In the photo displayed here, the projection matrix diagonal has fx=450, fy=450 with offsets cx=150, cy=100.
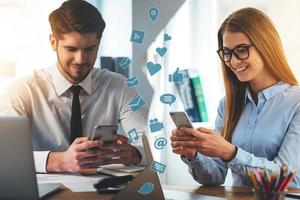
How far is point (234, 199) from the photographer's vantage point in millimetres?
1384

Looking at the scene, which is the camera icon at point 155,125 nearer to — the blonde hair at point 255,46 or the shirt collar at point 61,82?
the shirt collar at point 61,82

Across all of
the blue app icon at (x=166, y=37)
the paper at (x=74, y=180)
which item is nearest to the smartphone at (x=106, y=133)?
the paper at (x=74, y=180)

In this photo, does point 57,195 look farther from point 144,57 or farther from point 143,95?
point 144,57

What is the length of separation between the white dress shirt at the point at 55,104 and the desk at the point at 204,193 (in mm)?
273

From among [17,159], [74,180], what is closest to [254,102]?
[74,180]

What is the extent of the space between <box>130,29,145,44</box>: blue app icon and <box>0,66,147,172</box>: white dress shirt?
18 centimetres

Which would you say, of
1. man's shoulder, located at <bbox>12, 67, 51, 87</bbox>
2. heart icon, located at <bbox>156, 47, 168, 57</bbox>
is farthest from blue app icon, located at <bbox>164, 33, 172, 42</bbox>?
man's shoulder, located at <bbox>12, 67, 51, 87</bbox>

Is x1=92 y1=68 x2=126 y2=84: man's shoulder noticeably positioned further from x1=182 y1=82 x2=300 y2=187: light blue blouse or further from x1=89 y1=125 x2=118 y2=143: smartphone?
x1=182 y1=82 x2=300 y2=187: light blue blouse

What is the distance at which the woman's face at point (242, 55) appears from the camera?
70.1 inches

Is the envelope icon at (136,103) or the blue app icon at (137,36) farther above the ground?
the blue app icon at (137,36)

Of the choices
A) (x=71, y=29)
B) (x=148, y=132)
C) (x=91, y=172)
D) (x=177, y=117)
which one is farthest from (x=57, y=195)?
(x=71, y=29)

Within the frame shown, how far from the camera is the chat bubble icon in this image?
1.52m

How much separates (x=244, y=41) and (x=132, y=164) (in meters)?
0.66

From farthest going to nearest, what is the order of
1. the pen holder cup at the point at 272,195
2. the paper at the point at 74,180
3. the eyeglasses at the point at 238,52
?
1. the eyeglasses at the point at 238,52
2. the paper at the point at 74,180
3. the pen holder cup at the point at 272,195
